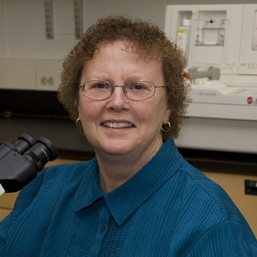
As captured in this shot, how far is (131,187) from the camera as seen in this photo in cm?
101

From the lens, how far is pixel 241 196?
65.4 inches

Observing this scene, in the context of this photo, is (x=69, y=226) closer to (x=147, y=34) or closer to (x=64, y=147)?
(x=147, y=34)

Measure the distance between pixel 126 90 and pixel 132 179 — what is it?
248mm

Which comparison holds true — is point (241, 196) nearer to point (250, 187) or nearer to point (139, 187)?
point (250, 187)

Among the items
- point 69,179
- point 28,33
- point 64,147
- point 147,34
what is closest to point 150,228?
point 69,179

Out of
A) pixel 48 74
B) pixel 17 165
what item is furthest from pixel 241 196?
pixel 48 74

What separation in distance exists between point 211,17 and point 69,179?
41.3 inches

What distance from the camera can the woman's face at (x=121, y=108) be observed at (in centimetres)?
95

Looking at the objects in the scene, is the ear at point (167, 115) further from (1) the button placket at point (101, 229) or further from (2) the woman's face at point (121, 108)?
(1) the button placket at point (101, 229)

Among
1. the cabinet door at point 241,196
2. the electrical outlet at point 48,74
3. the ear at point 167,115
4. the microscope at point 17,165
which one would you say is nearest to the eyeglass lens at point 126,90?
the ear at point 167,115

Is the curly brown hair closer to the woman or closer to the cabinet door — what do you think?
the woman

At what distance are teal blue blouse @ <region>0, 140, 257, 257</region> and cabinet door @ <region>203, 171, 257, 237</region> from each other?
72 cm

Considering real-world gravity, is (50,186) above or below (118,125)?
below

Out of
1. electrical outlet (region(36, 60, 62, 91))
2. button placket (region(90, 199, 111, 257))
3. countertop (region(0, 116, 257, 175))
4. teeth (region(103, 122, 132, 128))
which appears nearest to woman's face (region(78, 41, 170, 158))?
teeth (region(103, 122, 132, 128))
